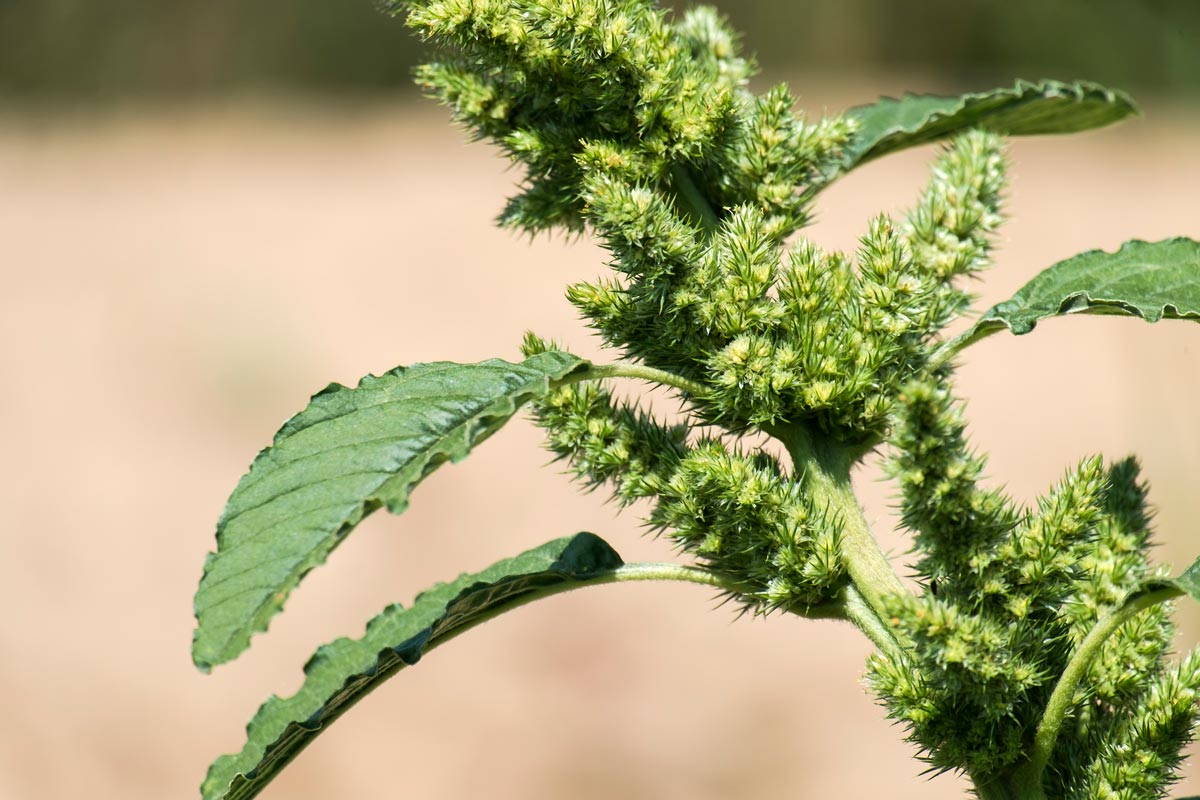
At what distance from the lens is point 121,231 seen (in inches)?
344

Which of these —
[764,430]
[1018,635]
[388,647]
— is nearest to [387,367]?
[388,647]

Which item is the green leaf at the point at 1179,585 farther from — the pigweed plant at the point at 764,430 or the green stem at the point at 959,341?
the green stem at the point at 959,341

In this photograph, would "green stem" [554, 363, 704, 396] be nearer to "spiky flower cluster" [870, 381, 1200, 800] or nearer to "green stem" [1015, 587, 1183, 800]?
"spiky flower cluster" [870, 381, 1200, 800]

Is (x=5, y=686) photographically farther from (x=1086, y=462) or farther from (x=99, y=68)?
(x=99, y=68)

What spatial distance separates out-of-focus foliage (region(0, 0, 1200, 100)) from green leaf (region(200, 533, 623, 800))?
9.05m

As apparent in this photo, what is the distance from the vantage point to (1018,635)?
3.04 ft

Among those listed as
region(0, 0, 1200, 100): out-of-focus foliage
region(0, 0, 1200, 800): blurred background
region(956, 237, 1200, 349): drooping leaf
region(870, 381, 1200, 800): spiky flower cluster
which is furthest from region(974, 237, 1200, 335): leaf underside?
region(0, 0, 1200, 100): out-of-focus foliage

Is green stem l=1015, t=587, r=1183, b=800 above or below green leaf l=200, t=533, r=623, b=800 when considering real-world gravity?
below

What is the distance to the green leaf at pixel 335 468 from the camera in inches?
32.9

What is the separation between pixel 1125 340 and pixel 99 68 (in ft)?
25.4

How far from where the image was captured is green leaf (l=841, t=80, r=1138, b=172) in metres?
1.28

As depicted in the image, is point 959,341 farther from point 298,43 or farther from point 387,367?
point 298,43

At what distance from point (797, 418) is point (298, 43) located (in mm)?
→ 9868

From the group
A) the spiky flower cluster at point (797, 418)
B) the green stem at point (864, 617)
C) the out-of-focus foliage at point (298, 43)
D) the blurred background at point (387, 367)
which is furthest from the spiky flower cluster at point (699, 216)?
the out-of-focus foliage at point (298, 43)
